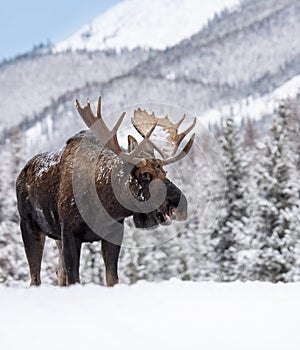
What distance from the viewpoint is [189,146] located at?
7.28 m

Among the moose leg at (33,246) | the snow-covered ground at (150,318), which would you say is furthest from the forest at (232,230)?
the snow-covered ground at (150,318)

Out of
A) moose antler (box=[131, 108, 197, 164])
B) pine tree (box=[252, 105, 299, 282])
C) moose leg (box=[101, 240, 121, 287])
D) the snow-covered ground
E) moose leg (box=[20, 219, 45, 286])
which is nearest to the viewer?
the snow-covered ground

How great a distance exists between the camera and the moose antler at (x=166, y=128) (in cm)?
720

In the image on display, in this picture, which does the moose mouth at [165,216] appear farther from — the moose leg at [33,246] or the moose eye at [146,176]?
the moose leg at [33,246]

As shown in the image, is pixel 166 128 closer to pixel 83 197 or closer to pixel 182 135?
pixel 182 135

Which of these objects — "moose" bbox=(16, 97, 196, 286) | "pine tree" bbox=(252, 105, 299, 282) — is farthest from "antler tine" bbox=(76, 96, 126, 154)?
"pine tree" bbox=(252, 105, 299, 282)

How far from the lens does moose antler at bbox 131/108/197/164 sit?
7.20 metres

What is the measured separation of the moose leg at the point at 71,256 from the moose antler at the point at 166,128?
1.33 meters

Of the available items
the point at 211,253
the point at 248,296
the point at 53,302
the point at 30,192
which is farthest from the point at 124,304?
the point at 211,253

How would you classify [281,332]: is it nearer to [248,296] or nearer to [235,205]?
[248,296]

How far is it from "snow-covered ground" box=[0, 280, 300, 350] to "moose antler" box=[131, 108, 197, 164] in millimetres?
1495

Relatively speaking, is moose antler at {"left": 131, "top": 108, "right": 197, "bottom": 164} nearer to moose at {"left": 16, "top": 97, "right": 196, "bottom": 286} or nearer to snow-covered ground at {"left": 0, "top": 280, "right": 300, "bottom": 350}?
moose at {"left": 16, "top": 97, "right": 196, "bottom": 286}

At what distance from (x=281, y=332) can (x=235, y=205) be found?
26.8 metres

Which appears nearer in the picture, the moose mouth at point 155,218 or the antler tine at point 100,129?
the moose mouth at point 155,218
